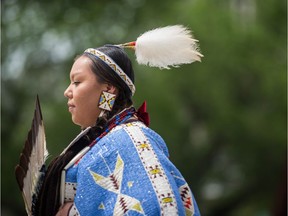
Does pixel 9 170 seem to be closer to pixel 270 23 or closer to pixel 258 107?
pixel 258 107

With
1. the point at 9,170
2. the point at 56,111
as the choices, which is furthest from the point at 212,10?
the point at 9,170

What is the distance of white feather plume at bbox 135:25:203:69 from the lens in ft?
11.6

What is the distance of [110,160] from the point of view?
10.6ft

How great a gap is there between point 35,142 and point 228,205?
48.7 ft

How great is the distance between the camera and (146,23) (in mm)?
17297

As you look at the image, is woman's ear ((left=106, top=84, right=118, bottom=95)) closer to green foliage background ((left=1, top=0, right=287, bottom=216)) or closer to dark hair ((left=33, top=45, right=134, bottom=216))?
dark hair ((left=33, top=45, right=134, bottom=216))

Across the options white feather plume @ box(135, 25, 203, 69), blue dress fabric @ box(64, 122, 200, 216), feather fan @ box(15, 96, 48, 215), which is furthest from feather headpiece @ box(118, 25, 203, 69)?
feather fan @ box(15, 96, 48, 215)

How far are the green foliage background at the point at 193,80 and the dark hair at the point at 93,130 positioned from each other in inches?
473

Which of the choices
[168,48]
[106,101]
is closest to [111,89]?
[106,101]

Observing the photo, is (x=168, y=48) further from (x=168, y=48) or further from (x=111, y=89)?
(x=111, y=89)

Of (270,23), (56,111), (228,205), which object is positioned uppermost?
(270,23)

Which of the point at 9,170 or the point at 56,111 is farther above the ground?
the point at 56,111

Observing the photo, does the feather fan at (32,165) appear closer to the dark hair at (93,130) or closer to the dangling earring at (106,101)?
the dark hair at (93,130)

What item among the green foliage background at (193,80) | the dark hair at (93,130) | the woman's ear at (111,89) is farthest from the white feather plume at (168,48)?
the green foliage background at (193,80)
